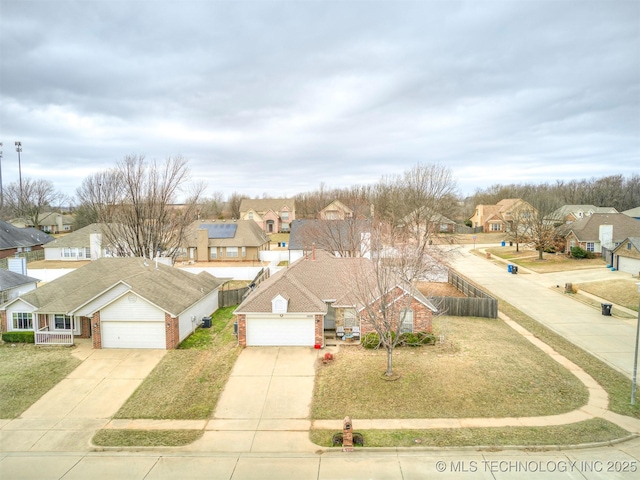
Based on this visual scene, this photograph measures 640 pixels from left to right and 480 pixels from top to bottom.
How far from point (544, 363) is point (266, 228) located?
70781 millimetres

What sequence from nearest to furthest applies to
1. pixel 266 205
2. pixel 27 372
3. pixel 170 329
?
pixel 27 372
pixel 170 329
pixel 266 205

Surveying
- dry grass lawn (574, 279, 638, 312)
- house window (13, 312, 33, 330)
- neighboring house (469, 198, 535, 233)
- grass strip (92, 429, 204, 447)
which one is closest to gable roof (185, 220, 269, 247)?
house window (13, 312, 33, 330)

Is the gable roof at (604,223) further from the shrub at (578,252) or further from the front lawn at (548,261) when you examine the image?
the front lawn at (548,261)

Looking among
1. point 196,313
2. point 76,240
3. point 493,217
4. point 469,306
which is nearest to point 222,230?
point 76,240

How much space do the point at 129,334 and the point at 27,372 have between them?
15.1 ft

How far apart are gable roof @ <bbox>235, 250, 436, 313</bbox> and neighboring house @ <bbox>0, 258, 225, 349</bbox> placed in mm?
4105

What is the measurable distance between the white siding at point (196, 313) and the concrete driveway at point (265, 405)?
455 cm

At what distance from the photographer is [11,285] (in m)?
27.3

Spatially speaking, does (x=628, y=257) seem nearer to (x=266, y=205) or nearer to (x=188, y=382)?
(x=188, y=382)

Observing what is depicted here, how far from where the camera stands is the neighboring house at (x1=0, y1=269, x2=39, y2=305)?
26703mm

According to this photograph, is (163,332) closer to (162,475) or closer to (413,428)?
(162,475)

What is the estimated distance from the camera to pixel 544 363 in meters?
18.8

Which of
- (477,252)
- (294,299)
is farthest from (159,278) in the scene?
(477,252)

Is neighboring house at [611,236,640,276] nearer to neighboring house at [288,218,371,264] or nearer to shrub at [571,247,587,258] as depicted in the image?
shrub at [571,247,587,258]
